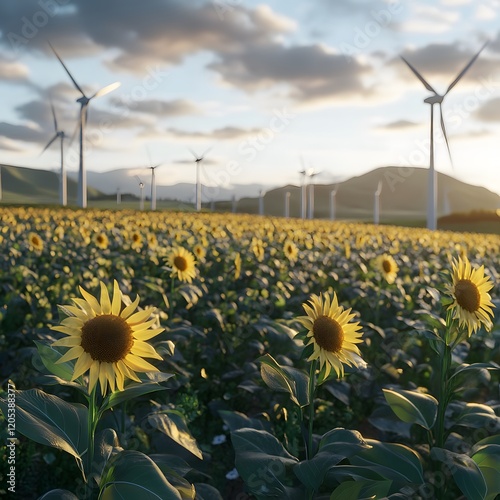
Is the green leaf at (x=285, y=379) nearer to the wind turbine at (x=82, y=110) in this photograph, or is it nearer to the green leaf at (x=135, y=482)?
the green leaf at (x=135, y=482)

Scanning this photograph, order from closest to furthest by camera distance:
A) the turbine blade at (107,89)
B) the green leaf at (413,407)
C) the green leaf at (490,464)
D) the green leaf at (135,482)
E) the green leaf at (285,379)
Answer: the green leaf at (135,482) → the green leaf at (490,464) → the green leaf at (285,379) → the green leaf at (413,407) → the turbine blade at (107,89)

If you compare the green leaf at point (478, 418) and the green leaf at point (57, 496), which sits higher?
the green leaf at point (478, 418)

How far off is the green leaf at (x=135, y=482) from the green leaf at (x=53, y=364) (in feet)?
1.62

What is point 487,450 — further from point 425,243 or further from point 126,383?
point 425,243

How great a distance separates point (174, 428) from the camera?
2.70m

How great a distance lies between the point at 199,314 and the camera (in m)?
6.62

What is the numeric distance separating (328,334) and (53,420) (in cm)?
129

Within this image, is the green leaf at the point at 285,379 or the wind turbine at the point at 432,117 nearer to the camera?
the green leaf at the point at 285,379

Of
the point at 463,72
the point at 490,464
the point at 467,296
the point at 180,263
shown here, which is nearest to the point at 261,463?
the point at 490,464

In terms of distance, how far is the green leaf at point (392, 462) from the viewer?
8.71 feet

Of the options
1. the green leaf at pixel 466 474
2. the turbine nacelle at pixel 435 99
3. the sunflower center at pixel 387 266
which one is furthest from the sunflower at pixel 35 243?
the turbine nacelle at pixel 435 99

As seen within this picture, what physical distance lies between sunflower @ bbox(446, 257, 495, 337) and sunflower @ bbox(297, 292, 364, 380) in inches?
24.5

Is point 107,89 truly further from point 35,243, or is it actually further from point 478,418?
point 478,418

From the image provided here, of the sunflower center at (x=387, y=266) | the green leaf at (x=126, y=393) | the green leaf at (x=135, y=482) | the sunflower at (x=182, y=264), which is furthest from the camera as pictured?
the sunflower center at (x=387, y=266)
